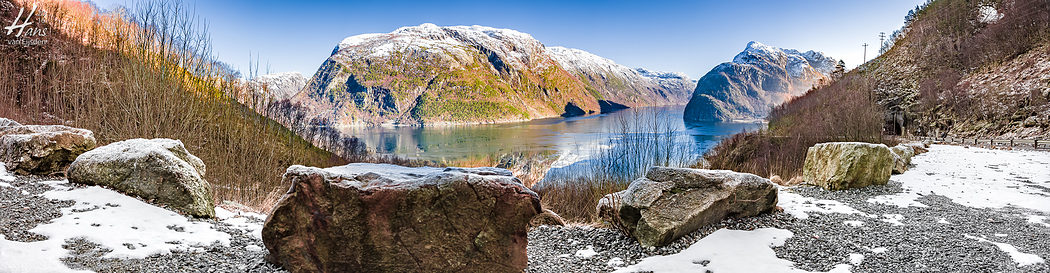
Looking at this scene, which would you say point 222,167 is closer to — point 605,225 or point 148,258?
point 148,258

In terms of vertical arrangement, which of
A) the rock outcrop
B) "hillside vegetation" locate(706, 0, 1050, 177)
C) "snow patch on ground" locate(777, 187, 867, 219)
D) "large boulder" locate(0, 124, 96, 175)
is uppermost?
"hillside vegetation" locate(706, 0, 1050, 177)

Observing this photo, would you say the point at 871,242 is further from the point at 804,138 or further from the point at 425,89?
the point at 425,89

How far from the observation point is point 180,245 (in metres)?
4.28

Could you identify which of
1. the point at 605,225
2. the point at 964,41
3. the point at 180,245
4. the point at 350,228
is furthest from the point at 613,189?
the point at 964,41

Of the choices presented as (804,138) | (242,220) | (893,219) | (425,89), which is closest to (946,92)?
(804,138)

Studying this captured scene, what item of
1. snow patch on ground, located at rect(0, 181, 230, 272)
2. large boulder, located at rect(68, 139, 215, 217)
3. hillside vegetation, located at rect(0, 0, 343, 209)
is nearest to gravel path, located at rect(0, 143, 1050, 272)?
snow patch on ground, located at rect(0, 181, 230, 272)

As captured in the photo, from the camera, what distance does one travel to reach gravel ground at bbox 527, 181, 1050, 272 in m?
4.91

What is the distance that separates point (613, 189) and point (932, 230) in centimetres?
610

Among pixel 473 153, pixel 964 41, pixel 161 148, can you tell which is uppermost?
pixel 964 41

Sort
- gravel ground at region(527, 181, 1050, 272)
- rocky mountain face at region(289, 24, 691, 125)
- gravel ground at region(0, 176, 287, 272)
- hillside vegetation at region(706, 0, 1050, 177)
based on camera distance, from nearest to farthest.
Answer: gravel ground at region(0, 176, 287, 272) < gravel ground at region(527, 181, 1050, 272) < hillside vegetation at region(706, 0, 1050, 177) < rocky mountain face at region(289, 24, 691, 125)

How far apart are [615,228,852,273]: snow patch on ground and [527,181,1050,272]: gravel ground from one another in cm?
13

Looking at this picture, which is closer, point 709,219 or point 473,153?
point 709,219

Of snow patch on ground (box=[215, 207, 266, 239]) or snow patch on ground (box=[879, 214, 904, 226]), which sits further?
snow patch on ground (box=[879, 214, 904, 226])

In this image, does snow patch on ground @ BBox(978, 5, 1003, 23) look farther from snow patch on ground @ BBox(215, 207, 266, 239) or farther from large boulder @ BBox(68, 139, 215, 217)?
large boulder @ BBox(68, 139, 215, 217)
